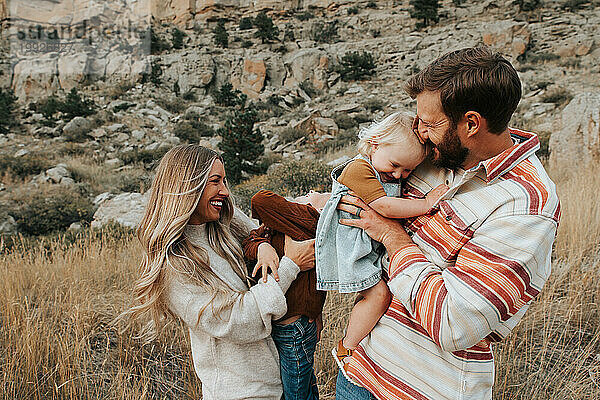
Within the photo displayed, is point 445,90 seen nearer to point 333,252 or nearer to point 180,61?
point 333,252

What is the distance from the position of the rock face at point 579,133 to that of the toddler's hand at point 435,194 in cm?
667

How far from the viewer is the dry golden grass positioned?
2.82 meters

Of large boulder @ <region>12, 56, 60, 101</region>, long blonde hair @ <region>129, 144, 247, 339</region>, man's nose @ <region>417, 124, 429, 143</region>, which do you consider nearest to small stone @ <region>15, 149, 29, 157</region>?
large boulder @ <region>12, 56, 60, 101</region>

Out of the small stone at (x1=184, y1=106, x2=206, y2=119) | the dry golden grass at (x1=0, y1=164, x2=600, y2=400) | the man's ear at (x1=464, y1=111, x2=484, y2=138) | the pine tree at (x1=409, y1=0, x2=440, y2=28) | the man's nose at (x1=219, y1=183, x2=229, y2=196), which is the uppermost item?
the pine tree at (x1=409, y1=0, x2=440, y2=28)

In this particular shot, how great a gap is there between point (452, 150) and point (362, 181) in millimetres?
Result: 407

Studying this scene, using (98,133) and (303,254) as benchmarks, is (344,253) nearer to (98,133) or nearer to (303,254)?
(303,254)

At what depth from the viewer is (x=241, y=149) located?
13.3 m

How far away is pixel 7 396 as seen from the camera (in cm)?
263

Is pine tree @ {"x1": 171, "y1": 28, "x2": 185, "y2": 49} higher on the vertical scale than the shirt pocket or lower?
higher

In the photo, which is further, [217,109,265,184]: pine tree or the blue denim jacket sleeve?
[217,109,265,184]: pine tree

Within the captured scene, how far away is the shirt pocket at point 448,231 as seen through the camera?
1.27m

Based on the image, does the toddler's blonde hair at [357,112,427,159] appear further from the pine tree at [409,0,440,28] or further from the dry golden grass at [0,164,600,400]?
the pine tree at [409,0,440,28]

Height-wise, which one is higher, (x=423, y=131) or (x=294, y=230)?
(x=423, y=131)

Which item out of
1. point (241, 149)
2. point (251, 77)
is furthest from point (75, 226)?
point (251, 77)
